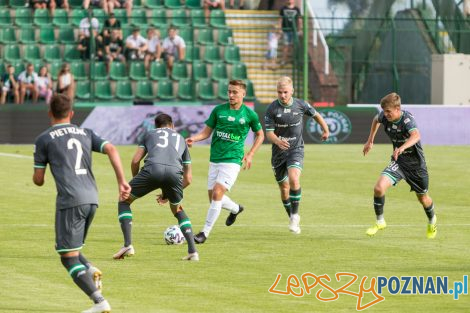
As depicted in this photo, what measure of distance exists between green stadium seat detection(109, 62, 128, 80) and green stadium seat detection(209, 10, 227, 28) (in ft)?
13.5

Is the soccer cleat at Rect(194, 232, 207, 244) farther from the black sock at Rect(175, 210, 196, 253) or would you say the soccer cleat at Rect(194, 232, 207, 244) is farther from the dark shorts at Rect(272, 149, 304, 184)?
the dark shorts at Rect(272, 149, 304, 184)

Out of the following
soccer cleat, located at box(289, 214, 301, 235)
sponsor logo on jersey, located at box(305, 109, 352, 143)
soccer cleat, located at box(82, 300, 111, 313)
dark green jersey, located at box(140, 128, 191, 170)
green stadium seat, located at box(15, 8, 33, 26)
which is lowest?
sponsor logo on jersey, located at box(305, 109, 352, 143)

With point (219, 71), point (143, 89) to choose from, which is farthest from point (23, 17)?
point (219, 71)

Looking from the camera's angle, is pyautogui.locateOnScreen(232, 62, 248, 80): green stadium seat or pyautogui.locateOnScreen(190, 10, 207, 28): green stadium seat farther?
pyautogui.locateOnScreen(190, 10, 207, 28): green stadium seat

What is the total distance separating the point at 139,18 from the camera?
40156 millimetres

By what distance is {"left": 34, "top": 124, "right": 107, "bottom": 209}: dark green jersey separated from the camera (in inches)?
403

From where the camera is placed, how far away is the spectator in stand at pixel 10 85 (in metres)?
35.7

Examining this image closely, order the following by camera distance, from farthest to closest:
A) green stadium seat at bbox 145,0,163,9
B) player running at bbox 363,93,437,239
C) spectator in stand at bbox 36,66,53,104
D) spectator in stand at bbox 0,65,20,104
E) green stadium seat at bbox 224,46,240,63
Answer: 1. green stadium seat at bbox 145,0,163,9
2. green stadium seat at bbox 224,46,240,63
3. spectator in stand at bbox 36,66,53,104
4. spectator in stand at bbox 0,65,20,104
5. player running at bbox 363,93,437,239

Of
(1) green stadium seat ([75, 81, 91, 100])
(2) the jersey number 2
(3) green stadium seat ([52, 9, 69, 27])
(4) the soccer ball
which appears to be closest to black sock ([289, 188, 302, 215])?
(4) the soccer ball

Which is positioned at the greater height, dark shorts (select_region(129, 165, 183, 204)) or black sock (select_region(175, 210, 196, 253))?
dark shorts (select_region(129, 165, 183, 204))

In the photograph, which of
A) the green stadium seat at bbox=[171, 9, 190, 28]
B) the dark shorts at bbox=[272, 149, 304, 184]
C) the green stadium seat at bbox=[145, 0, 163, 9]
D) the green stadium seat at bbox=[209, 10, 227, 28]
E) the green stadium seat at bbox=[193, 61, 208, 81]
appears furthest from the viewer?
the green stadium seat at bbox=[145, 0, 163, 9]

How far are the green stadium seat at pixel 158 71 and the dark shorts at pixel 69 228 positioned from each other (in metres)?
28.6

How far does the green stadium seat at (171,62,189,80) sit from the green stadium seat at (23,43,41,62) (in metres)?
4.36

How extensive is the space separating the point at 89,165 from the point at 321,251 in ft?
16.2
